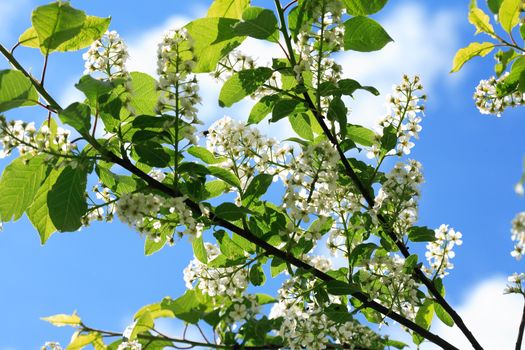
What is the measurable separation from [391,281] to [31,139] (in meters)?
1.85

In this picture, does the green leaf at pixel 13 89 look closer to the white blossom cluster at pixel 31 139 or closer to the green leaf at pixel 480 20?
the white blossom cluster at pixel 31 139

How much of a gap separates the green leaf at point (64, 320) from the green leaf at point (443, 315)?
6.48 ft

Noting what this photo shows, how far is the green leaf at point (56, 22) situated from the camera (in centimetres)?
308

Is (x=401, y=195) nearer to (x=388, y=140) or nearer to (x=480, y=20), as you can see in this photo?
(x=388, y=140)

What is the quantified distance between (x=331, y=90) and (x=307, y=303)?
3.76 ft

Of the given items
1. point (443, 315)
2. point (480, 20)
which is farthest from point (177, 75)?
point (443, 315)

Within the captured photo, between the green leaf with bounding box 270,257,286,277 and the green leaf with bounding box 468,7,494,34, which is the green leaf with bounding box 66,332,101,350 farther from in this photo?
the green leaf with bounding box 468,7,494,34

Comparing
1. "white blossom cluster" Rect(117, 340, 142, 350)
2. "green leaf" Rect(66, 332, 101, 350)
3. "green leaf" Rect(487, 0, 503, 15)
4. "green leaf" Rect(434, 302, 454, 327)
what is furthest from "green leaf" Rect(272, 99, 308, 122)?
"green leaf" Rect(434, 302, 454, 327)

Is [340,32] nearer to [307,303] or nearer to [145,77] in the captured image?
[145,77]

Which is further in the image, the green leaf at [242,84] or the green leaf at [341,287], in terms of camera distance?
the green leaf at [242,84]

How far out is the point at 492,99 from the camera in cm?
431

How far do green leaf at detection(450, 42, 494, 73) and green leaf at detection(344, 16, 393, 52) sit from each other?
20.7 inches

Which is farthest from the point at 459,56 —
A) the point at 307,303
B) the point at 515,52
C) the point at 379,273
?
the point at 307,303

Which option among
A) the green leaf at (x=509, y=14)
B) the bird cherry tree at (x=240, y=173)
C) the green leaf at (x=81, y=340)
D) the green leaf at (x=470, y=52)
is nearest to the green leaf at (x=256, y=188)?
the bird cherry tree at (x=240, y=173)
